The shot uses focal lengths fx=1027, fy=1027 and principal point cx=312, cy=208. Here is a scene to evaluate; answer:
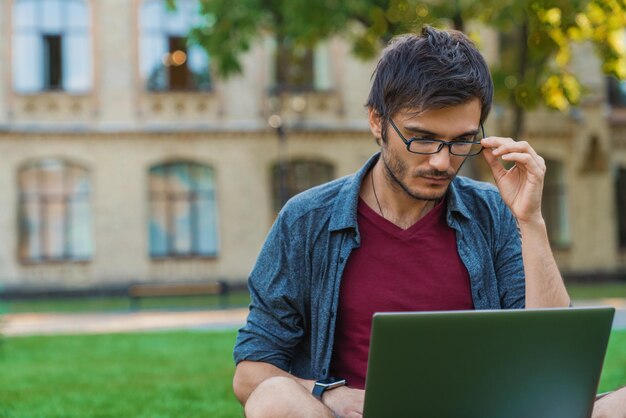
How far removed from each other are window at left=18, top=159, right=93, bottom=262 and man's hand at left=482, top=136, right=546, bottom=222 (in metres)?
23.7

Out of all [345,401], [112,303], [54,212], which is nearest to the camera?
[345,401]

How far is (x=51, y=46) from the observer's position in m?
26.2

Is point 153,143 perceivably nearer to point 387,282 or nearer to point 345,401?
point 387,282

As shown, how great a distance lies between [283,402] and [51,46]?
24546 millimetres

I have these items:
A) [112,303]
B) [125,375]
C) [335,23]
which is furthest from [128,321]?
[125,375]

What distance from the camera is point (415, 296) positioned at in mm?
3371

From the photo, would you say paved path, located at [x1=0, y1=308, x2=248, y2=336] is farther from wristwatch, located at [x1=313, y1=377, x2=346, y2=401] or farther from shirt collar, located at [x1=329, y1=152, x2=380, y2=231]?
wristwatch, located at [x1=313, y1=377, x2=346, y2=401]

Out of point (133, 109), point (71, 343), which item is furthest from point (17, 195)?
point (71, 343)

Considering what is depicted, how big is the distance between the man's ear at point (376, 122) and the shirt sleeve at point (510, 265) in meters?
0.58

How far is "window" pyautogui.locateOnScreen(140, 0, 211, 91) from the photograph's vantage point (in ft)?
86.8

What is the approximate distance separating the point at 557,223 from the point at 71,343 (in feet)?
59.7

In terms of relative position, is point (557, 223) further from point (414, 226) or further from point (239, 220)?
point (414, 226)

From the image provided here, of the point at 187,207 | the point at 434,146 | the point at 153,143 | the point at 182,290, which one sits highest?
the point at 434,146

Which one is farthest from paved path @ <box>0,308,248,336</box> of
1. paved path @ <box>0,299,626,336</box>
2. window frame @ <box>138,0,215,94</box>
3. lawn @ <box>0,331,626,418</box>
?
window frame @ <box>138,0,215,94</box>
